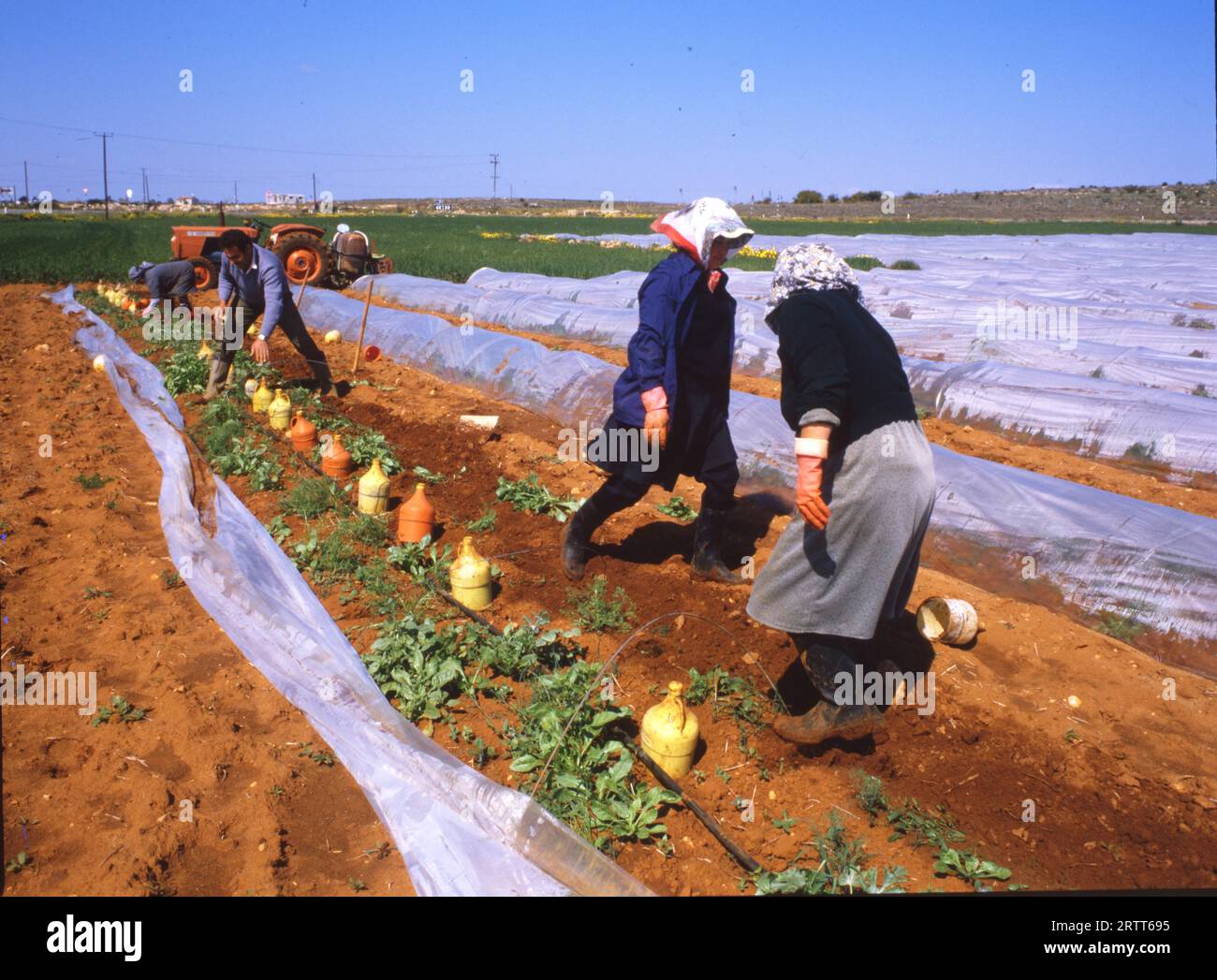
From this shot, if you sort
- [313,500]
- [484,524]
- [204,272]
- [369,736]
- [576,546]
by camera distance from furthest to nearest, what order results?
[204,272] < [313,500] < [484,524] < [576,546] < [369,736]

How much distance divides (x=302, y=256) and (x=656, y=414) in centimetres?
1341

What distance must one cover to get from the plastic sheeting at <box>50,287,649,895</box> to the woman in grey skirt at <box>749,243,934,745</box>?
111 cm

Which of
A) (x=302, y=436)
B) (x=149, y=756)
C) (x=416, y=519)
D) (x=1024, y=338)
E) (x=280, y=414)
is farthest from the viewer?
(x=1024, y=338)

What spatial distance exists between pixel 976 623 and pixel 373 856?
2.74 metres

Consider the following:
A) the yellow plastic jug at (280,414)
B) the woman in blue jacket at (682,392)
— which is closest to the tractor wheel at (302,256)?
the yellow plastic jug at (280,414)

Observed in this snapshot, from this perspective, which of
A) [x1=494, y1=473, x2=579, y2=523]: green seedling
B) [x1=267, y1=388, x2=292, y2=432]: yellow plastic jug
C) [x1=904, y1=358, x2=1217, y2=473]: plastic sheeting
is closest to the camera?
[x1=494, y1=473, x2=579, y2=523]: green seedling

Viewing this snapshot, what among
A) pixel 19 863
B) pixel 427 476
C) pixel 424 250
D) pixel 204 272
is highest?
pixel 424 250

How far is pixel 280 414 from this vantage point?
6809 mm

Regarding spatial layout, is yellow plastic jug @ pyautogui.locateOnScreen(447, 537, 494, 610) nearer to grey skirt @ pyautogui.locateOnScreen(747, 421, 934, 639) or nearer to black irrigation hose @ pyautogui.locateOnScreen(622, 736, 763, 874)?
black irrigation hose @ pyautogui.locateOnScreen(622, 736, 763, 874)

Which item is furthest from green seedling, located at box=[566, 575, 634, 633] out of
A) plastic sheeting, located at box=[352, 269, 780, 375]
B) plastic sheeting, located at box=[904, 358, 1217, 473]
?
plastic sheeting, located at box=[352, 269, 780, 375]

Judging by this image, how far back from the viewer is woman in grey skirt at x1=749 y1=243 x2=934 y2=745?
2.71m

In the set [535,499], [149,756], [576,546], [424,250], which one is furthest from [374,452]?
[424,250]

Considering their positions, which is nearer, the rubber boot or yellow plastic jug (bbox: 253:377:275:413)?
the rubber boot

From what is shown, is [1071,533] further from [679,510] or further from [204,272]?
[204,272]
